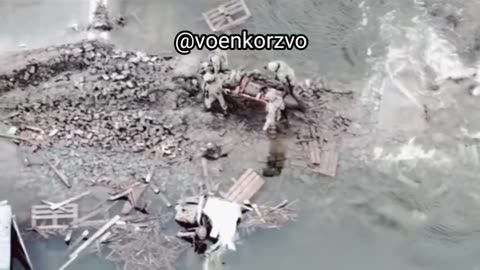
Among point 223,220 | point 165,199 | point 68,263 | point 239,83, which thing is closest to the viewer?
point 68,263

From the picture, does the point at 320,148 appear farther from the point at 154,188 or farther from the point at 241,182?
the point at 154,188

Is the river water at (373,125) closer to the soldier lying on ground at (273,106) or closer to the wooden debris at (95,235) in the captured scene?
the soldier lying on ground at (273,106)

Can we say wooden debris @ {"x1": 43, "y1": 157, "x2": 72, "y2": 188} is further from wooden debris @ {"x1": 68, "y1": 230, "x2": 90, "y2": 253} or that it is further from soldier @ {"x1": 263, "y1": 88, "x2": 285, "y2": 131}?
soldier @ {"x1": 263, "y1": 88, "x2": 285, "y2": 131}

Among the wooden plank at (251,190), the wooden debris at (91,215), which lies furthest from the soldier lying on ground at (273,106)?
the wooden debris at (91,215)

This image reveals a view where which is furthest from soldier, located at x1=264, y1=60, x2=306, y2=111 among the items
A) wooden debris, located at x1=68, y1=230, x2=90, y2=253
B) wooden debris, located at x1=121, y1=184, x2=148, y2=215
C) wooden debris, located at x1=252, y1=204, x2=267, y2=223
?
wooden debris, located at x1=68, y1=230, x2=90, y2=253

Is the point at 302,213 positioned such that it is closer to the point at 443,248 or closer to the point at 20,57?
the point at 443,248

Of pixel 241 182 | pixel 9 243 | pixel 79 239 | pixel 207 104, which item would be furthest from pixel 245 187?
pixel 9 243
